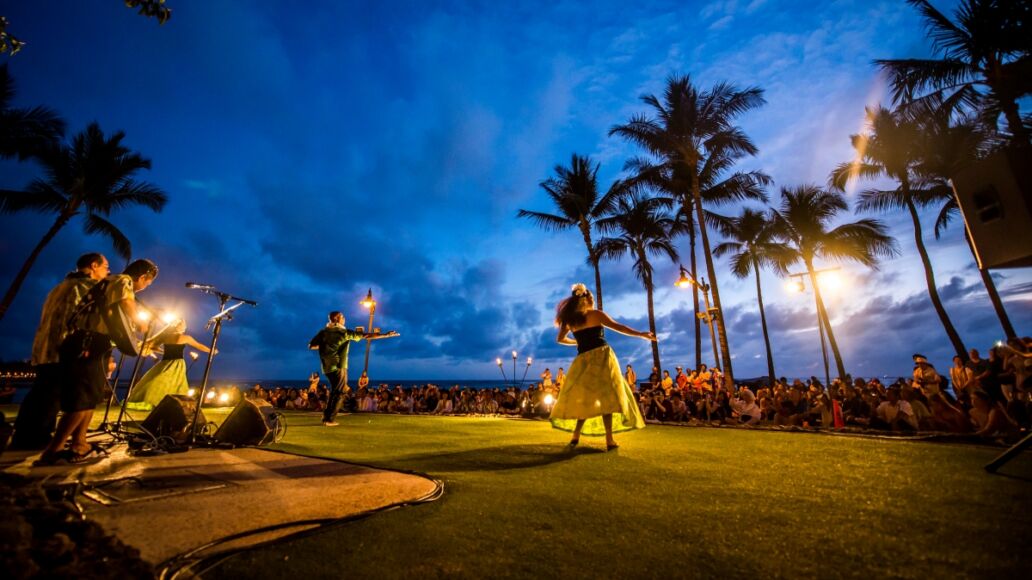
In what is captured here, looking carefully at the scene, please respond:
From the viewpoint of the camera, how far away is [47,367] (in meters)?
4.01

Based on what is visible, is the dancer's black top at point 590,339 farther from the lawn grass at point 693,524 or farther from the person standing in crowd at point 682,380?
the person standing in crowd at point 682,380

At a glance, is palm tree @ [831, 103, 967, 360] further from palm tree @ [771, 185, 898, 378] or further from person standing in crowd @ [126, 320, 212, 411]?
person standing in crowd @ [126, 320, 212, 411]

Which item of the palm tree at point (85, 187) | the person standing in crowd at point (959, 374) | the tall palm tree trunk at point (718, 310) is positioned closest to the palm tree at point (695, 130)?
the tall palm tree trunk at point (718, 310)

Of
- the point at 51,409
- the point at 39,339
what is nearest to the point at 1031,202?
the point at 39,339

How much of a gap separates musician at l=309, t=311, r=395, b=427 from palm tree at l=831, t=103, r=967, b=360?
26.5m

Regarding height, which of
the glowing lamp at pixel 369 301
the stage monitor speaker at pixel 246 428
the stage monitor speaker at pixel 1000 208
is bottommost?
the stage monitor speaker at pixel 246 428

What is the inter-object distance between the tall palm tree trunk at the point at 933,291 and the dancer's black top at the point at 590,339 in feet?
81.3

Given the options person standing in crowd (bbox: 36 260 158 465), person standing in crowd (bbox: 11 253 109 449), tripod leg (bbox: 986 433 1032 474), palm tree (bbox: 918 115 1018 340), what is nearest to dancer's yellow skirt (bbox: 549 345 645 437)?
tripod leg (bbox: 986 433 1032 474)

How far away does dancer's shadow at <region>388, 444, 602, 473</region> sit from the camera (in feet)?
12.8

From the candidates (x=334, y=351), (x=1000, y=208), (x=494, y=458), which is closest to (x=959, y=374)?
(x=1000, y=208)

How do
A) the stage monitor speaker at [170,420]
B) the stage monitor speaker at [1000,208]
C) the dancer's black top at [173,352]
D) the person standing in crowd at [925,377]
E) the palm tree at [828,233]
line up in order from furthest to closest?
the palm tree at [828,233]
the person standing in crowd at [925,377]
the dancer's black top at [173,352]
the stage monitor speaker at [170,420]
the stage monitor speaker at [1000,208]

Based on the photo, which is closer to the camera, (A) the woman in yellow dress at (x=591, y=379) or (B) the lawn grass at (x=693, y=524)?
(B) the lawn grass at (x=693, y=524)

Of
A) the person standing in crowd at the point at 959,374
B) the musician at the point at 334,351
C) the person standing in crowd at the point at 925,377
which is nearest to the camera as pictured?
the musician at the point at 334,351

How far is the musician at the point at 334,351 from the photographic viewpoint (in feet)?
28.2
